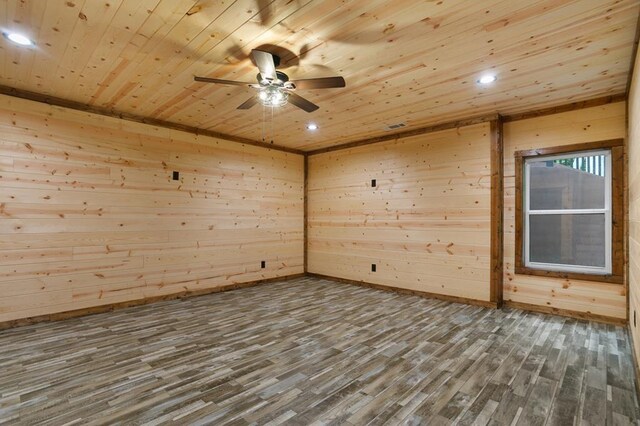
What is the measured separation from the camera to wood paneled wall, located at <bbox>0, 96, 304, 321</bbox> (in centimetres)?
370

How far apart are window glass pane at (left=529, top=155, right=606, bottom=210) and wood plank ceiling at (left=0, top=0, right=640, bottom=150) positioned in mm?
891

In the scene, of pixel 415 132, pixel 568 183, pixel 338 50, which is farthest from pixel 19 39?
pixel 568 183

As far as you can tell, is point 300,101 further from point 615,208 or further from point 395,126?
point 615,208

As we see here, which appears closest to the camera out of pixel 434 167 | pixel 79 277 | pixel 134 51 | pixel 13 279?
pixel 134 51

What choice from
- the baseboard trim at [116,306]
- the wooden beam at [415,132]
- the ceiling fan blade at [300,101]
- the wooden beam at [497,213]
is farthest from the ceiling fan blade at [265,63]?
the baseboard trim at [116,306]

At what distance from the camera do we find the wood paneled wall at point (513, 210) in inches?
147

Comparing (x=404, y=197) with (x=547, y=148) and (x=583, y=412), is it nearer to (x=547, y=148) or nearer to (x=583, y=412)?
(x=547, y=148)

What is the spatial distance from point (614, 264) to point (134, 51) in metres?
5.49

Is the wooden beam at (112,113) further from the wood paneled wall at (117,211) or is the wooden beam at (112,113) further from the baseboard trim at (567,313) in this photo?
the baseboard trim at (567,313)

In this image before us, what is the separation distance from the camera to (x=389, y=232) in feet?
18.2

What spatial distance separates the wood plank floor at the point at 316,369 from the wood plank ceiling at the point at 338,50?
2655 millimetres

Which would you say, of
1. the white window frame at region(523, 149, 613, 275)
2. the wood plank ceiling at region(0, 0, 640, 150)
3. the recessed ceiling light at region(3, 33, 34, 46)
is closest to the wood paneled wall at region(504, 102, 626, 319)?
the white window frame at region(523, 149, 613, 275)

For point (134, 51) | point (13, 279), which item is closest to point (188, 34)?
point (134, 51)

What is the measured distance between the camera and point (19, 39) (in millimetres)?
2592
